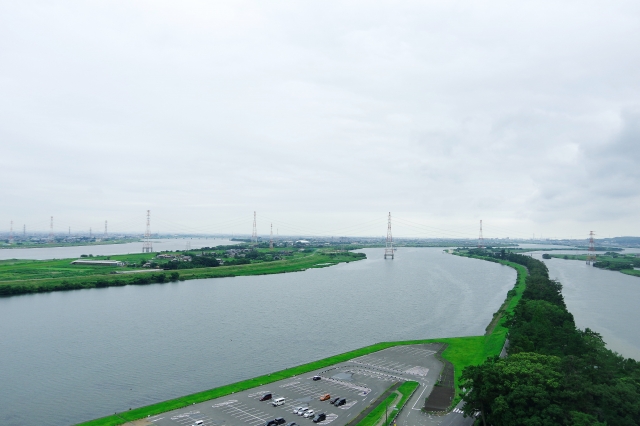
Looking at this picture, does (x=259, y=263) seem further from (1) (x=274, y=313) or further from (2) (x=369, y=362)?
(2) (x=369, y=362)

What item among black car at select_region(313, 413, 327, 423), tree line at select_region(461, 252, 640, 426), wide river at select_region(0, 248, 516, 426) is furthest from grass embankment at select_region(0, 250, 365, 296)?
tree line at select_region(461, 252, 640, 426)

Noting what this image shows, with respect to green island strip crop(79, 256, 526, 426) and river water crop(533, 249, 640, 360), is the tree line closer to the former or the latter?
green island strip crop(79, 256, 526, 426)

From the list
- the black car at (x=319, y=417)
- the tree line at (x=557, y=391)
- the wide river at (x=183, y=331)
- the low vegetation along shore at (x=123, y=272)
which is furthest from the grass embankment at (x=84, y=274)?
the tree line at (x=557, y=391)

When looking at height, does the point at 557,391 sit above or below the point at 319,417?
above

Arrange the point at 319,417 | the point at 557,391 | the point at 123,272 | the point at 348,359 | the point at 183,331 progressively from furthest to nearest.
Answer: the point at 123,272
the point at 183,331
the point at 348,359
the point at 319,417
the point at 557,391

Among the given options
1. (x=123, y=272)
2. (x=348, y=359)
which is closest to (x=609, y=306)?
(x=348, y=359)

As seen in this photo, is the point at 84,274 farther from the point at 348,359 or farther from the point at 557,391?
the point at 557,391
